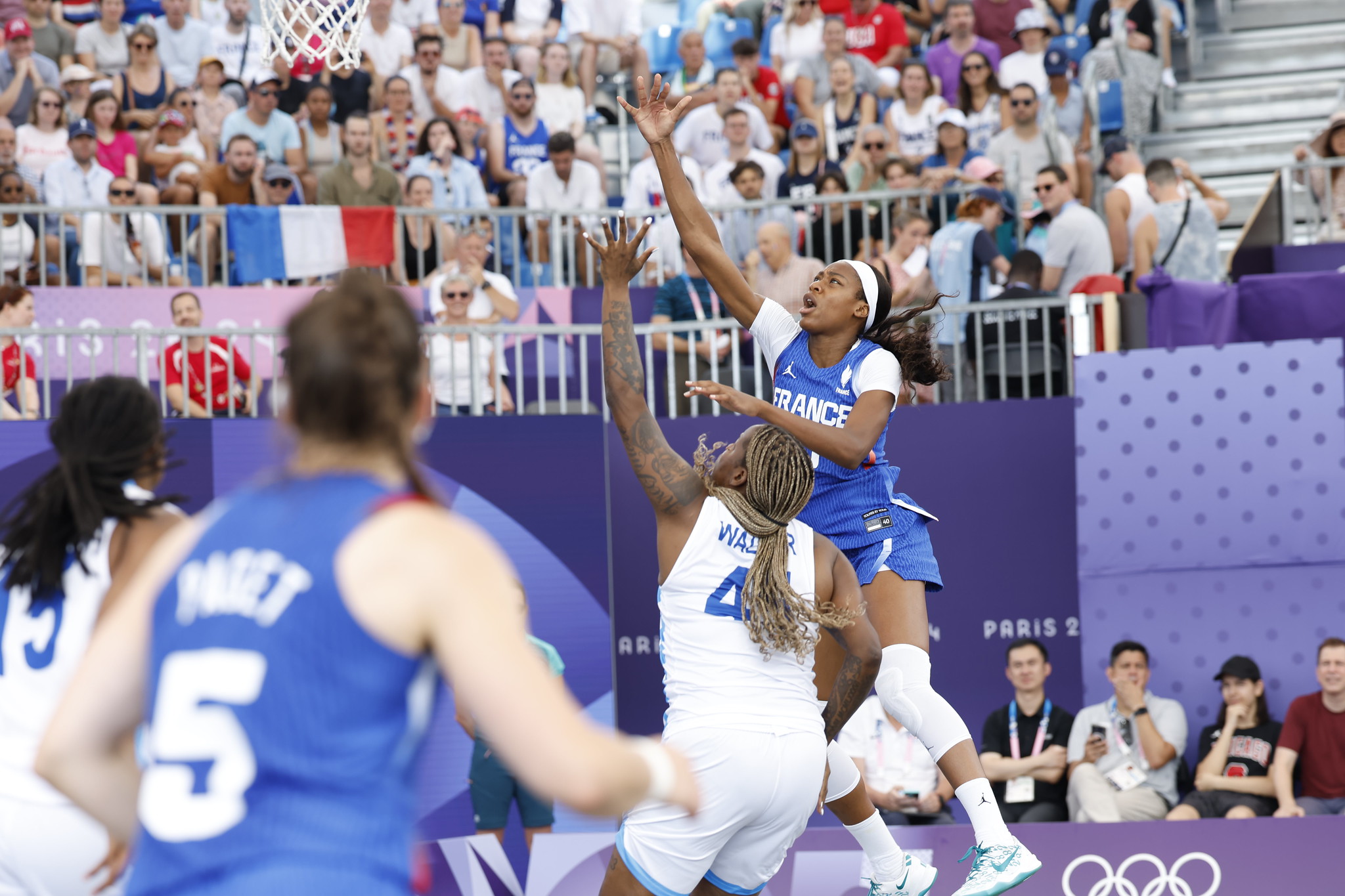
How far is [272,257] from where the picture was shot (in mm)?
11625

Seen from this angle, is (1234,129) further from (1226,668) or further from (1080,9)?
(1226,668)

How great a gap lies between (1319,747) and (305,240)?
7807 mm

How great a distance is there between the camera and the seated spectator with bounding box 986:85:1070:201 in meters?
12.0

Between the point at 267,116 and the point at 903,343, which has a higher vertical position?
the point at 267,116

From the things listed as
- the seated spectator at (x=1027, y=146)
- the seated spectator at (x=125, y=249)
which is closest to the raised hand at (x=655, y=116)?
the seated spectator at (x=125, y=249)

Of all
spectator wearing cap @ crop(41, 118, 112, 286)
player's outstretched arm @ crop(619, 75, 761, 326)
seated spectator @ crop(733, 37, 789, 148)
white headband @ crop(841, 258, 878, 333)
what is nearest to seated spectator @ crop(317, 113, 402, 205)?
spectator wearing cap @ crop(41, 118, 112, 286)

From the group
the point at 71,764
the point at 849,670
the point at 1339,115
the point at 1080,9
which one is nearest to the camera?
the point at 71,764

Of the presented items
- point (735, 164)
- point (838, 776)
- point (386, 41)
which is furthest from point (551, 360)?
point (838, 776)

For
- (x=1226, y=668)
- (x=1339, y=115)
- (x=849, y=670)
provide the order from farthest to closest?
(x=1339, y=115), (x=1226, y=668), (x=849, y=670)

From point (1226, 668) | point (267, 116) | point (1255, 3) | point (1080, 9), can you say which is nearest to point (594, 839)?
point (1226, 668)

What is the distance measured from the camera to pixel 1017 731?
8.91 metres

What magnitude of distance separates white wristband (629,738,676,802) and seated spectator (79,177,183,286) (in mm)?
9797

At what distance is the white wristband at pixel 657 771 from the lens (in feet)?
7.11

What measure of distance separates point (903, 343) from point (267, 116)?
8491 mm
